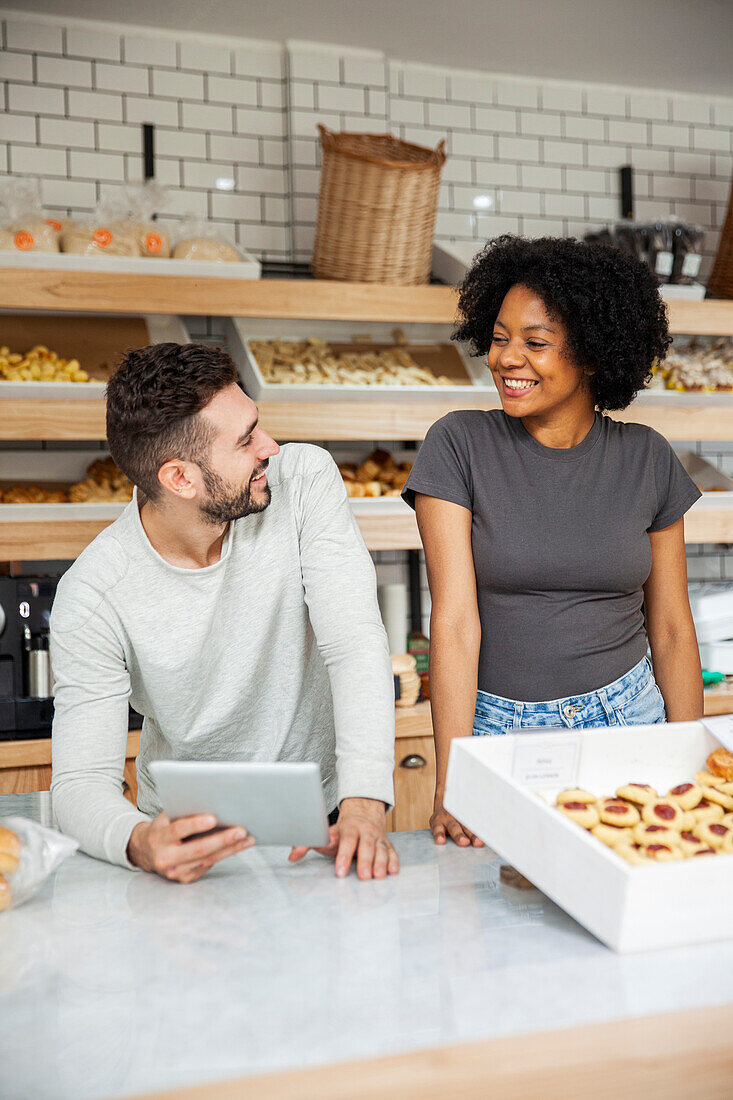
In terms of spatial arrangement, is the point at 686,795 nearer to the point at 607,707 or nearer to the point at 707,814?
the point at 707,814

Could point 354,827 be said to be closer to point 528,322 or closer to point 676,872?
point 676,872

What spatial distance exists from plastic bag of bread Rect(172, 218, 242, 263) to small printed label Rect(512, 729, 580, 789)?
2087 millimetres

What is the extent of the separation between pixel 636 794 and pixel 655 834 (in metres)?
0.10

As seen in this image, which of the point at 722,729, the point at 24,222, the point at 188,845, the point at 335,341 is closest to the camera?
the point at 188,845

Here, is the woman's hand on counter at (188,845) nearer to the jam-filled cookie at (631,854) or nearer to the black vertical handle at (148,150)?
the jam-filled cookie at (631,854)

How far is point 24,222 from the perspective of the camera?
284cm

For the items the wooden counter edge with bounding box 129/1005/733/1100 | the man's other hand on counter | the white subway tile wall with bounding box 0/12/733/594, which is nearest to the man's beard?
the man's other hand on counter

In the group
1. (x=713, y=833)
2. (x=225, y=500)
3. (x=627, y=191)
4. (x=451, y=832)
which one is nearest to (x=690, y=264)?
(x=627, y=191)

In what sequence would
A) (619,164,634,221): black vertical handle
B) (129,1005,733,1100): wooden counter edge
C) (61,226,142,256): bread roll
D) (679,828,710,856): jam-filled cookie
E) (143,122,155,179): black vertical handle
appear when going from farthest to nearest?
1. (619,164,634,221): black vertical handle
2. (143,122,155,179): black vertical handle
3. (61,226,142,256): bread roll
4. (679,828,710,856): jam-filled cookie
5. (129,1005,733,1100): wooden counter edge

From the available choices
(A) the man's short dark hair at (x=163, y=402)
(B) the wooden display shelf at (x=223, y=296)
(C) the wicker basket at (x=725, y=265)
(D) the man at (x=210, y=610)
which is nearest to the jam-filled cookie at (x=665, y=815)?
(D) the man at (x=210, y=610)

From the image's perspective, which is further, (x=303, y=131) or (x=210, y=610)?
(x=303, y=131)

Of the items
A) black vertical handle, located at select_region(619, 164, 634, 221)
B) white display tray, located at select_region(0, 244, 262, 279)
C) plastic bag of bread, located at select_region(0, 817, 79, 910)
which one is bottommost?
plastic bag of bread, located at select_region(0, 817, 79, 910)

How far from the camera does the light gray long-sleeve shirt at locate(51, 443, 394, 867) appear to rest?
148cm

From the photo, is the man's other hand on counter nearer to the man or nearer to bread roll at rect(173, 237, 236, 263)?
the man
